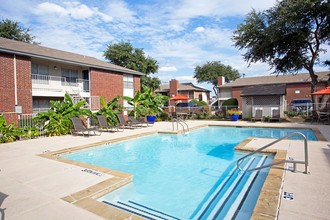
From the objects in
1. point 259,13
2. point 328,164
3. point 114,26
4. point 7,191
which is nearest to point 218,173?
point 328,164

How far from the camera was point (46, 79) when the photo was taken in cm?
1797

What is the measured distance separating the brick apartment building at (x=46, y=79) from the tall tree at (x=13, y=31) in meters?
13.1

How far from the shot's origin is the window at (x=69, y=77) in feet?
63.7

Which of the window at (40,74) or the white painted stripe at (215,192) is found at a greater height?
the window at (40,74)

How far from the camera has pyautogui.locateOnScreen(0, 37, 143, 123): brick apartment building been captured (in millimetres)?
13828

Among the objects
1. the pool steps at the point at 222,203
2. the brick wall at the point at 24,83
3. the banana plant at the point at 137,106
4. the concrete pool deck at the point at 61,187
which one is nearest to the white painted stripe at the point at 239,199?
the pool steps at the point at 222,203

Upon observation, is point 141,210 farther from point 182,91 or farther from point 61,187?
point 182,91

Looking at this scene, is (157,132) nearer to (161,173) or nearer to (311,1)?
(161,173)

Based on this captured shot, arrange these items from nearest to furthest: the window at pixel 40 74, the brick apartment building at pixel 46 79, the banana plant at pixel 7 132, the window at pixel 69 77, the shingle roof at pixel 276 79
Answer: the banana plant at pixel 7 132
the brick apartment building at pixel 46 79
the window at pixel 40 74
the window at pixel 69 77
the shingle roof at pixel 276 79

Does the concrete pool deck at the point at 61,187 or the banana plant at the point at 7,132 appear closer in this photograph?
the concrete pool deck at the point at 61,187

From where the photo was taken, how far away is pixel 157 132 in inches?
546

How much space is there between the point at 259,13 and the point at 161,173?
19.3m

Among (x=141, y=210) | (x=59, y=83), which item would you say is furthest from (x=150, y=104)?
(x=141, y=210)

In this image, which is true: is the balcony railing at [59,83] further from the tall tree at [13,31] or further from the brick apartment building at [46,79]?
the tall tree at [13,31]
